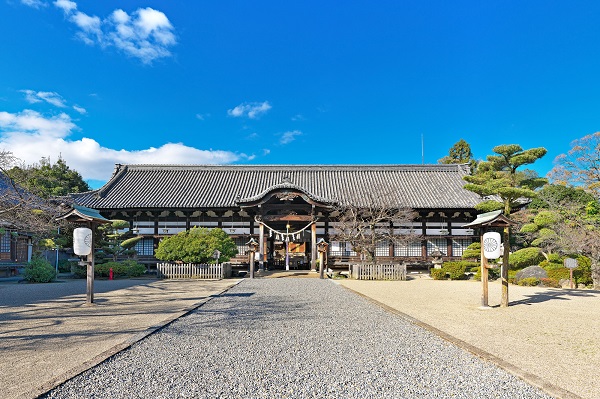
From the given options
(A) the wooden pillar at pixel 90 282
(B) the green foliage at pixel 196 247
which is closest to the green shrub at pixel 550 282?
(B) the green foliage at pixel 196 247

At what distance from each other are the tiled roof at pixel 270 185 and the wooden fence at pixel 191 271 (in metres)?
4.69

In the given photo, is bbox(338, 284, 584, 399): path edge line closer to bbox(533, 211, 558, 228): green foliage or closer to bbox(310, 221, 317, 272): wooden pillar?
bbox(533, 211, 558, 228): green foliage

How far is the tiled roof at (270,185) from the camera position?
2211 centimetres

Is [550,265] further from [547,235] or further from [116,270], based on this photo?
[116,270]

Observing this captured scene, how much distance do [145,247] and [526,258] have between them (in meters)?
20.4

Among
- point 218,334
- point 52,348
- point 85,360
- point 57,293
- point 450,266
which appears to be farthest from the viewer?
point 450,266

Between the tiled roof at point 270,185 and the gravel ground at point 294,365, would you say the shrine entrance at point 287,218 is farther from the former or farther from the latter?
the gravel ground at point 294,365

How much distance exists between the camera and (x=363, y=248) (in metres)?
18.9

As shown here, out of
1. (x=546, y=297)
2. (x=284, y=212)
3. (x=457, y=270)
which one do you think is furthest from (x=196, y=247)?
(x=546, y=297)

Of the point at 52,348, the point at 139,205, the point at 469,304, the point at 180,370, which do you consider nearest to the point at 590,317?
the point at 469,304

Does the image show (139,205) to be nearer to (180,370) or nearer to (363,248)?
(363,248)

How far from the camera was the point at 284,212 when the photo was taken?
2197 cm

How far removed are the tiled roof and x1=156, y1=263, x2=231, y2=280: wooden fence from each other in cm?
469

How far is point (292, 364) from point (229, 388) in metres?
1.01
